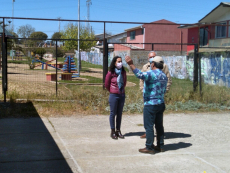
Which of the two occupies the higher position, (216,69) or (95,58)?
(95,58)

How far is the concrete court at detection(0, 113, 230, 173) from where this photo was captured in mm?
4750

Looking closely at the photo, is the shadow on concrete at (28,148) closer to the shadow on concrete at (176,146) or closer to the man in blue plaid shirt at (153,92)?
the man in blue plaid shirt at (153,92)

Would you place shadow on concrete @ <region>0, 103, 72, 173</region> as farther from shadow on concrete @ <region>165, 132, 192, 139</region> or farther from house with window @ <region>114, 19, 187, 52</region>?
house with window @ <region>114, 19, 187, 52</region>

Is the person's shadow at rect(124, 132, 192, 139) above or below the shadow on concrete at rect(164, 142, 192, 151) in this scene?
above

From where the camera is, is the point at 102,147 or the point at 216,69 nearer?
the point at 102,147

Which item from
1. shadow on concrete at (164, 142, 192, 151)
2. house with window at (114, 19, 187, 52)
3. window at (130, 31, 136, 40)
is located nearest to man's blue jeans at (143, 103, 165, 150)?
shadow on concrete at (164, 142, 192, 151)

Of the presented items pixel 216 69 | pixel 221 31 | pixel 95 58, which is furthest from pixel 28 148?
pixel 95 58

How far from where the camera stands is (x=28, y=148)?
5559 mm

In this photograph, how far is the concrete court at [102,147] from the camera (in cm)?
475

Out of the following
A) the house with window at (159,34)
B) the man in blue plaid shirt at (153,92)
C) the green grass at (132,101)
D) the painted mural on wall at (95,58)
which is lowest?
the green grass at (132,101)

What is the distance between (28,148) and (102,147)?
1393mm

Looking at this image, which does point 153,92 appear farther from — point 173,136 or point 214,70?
point 214,70

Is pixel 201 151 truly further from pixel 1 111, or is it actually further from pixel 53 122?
pixel 1 111

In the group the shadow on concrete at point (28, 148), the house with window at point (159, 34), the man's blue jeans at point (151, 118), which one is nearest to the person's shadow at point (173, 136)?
the man's blue jeans at point (151, 118)
